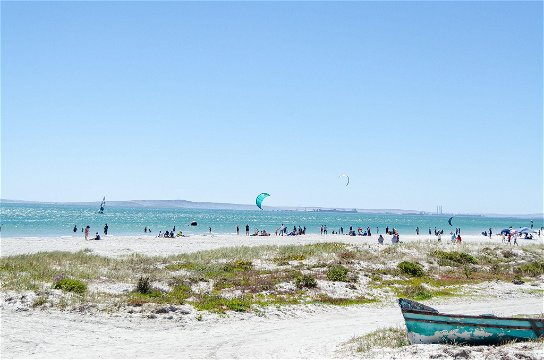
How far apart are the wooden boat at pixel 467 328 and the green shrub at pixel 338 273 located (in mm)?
13766

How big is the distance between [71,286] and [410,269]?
2135 cm

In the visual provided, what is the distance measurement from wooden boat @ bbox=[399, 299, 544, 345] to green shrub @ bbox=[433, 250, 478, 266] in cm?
2321

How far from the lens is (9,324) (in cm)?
1850

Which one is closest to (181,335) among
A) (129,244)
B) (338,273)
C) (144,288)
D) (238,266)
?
(144,288)

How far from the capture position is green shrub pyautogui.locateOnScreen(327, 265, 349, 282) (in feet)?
96.2

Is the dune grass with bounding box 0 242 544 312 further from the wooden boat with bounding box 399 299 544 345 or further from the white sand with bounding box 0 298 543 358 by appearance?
the wooden boat with bounding box 399 299 544 345

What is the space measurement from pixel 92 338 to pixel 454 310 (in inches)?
669

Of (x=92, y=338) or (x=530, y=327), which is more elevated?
(x=530, y=327)

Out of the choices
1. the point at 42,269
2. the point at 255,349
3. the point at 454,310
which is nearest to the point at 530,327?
the point at 255,349

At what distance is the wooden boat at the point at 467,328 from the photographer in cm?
1420

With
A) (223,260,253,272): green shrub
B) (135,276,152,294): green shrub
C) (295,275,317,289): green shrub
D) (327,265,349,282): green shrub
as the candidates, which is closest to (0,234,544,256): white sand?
(223,260,253,272): green shrub

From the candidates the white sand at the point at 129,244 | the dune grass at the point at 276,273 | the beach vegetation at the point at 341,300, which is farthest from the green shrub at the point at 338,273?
the white sand at the point at 129,244

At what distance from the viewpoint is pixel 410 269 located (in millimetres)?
33344

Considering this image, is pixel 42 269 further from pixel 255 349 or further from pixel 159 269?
pixel 255 349
